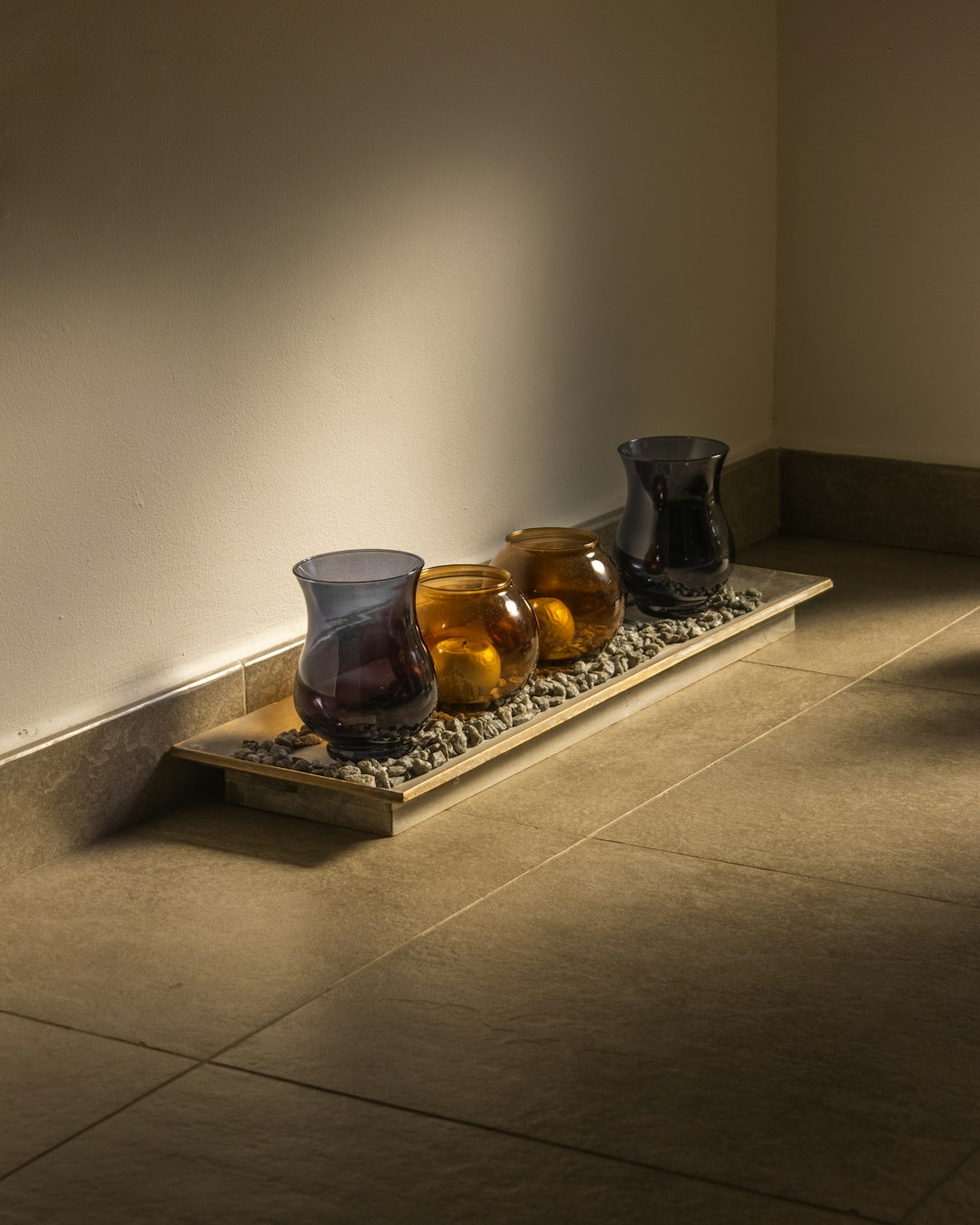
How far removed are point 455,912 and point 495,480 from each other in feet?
3.36

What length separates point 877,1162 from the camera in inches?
55.4

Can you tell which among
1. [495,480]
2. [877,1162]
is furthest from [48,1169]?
[495,480]

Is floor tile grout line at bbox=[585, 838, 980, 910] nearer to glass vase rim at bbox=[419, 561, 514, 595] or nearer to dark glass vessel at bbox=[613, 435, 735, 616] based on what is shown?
glass vase rim at bbox=[419, 561, 514, 595]

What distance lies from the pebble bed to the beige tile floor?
8cm

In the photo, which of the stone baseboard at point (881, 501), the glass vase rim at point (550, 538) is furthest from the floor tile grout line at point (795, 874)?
the stone baseboard at point (881, 501)

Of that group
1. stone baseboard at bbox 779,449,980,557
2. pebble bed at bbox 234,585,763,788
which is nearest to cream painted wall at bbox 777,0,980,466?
stone baseboard at bbox 779,449,980,557

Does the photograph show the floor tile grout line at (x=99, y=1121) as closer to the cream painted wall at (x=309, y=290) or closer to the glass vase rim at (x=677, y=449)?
the cream painted wall at (x=309, y=290)

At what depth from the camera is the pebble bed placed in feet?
6.97

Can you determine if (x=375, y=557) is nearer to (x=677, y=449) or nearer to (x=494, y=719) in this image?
(x=494, y=719)

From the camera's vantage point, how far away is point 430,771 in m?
2.12

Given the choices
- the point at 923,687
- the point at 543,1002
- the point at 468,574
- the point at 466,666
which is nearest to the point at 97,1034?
the point at 543,1002

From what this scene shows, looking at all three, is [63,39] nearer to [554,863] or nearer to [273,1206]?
[554,863]

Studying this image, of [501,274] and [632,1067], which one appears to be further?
[501,274]

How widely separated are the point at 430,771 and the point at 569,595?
0.44m
